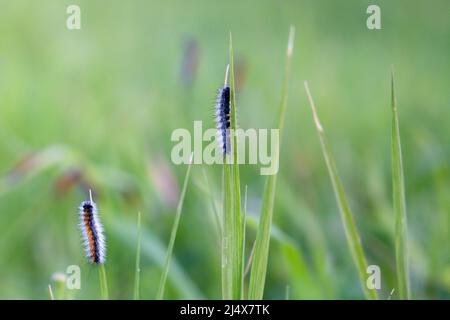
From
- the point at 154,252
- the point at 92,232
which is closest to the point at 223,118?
the point at 92,232

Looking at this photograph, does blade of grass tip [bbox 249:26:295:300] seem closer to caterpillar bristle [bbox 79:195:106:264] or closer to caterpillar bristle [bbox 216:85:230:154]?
caterpillar bristle [bbox 216:85:230:154]

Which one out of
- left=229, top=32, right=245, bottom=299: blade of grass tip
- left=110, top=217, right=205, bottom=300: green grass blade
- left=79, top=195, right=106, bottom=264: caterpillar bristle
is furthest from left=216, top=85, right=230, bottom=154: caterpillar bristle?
left=110, top=217, right=205, bottom=300: green grass blade

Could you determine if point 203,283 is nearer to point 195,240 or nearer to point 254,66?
point 195,240

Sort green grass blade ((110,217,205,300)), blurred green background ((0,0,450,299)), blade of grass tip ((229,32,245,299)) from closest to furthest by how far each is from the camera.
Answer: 1. blade of grass tip ((229,32,245,299))
2. green grass blade ((110,217,205,300))
3. blurred green background ((0,0,450,299))

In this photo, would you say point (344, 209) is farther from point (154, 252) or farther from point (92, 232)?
point (154, 252)

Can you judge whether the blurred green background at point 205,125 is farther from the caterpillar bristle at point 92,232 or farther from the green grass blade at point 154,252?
the caterpillar bristle at point 92,232

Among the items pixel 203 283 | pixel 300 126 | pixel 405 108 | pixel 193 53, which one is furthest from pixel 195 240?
pixel 405 108

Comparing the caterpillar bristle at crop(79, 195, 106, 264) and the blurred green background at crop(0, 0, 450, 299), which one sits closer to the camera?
the caterpillar bristle at crop(79, 195, 106, 264)
